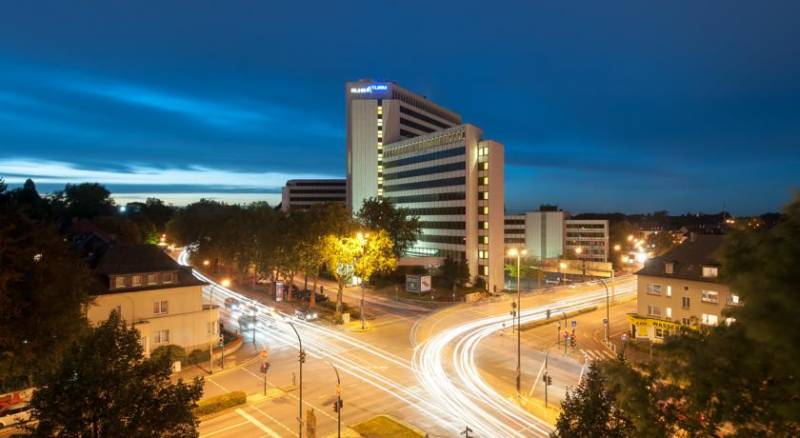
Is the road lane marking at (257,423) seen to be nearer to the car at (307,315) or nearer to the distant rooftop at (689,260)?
the car at (307,315)

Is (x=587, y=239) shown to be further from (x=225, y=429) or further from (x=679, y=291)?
(x=225, y=429)

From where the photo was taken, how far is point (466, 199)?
277 ft

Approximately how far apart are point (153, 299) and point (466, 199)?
186 ft

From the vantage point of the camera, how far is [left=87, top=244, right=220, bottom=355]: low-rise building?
125ft

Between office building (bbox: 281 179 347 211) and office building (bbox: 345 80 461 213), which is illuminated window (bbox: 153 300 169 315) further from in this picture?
office building (bbox: 281 179 347 211)

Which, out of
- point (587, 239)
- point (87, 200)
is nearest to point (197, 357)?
point (587, 239)

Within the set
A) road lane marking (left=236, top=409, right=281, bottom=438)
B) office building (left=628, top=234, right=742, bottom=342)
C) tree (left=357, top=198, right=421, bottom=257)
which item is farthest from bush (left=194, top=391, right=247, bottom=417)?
tree (left=357, top=198, right=421, bottom=257)

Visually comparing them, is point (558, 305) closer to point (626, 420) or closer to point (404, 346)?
point (404, 346)

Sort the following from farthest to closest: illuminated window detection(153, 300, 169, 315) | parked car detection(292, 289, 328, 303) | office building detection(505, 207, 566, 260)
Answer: office building detection(505, 207, 566, 260), parked car detection(292, 289, 328, 303), illuminated window detection(153, 300, 169, 315)

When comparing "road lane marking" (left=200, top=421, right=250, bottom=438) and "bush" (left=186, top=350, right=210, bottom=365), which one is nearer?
"road lane marking" (left=200, top=421, right=250, bottom=438)

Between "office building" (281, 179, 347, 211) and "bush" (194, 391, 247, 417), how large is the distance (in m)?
137

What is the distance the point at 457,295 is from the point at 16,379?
51763 millimetres

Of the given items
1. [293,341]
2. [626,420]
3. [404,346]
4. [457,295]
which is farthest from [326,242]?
[626,420]

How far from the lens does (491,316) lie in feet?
184
